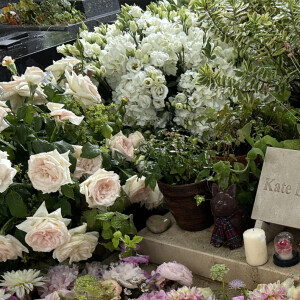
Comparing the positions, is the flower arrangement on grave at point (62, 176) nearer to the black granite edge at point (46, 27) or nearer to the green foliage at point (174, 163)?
the green foliage at point (174, 163)

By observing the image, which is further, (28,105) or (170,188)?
(28,105)

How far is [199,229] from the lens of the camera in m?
2.06

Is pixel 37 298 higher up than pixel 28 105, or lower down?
lower down

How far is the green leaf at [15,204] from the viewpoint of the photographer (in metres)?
1.92

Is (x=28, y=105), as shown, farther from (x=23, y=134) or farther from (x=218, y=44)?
(x=218, y=44)

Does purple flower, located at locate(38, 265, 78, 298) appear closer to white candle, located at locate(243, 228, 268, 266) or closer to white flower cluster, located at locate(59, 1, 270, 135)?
white candle, located at locate(243, 228, 268, 266)

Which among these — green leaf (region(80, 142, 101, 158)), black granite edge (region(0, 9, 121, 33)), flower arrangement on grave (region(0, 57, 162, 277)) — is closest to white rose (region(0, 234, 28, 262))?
flower arrangement on grave (region(0, 57, 162, 277))

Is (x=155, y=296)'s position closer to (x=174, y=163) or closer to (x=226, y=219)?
(x=226, y=219)

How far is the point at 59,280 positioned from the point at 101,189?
0.33m

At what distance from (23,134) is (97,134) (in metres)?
0.30

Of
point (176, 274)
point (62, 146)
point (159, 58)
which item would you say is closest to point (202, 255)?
point (176, 274)

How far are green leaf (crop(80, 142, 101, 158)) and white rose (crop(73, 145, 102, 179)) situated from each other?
0.08ft

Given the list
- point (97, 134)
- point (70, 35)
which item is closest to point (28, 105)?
point (97, 134)

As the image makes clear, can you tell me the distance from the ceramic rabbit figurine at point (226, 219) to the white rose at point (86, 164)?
449 millimetres
